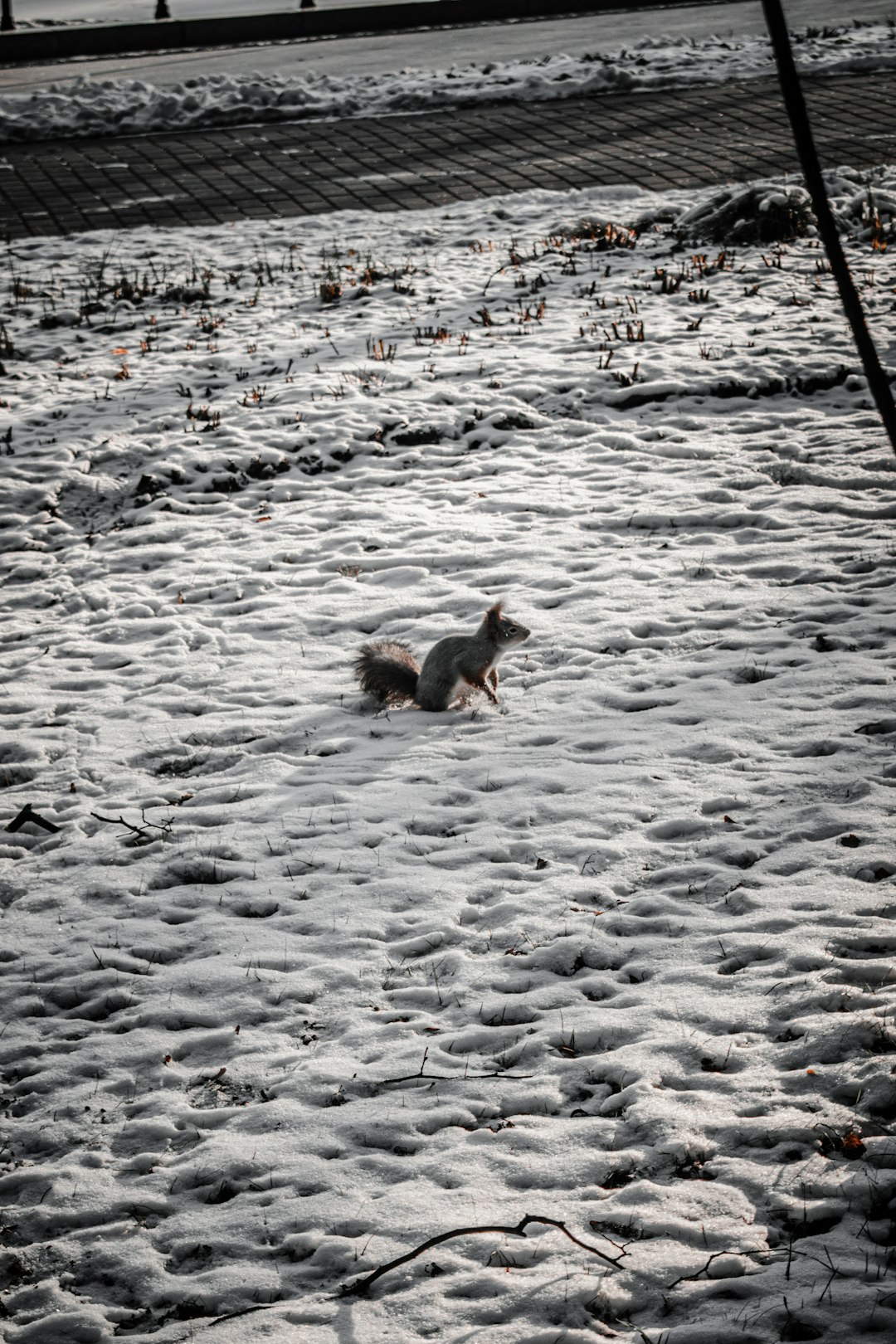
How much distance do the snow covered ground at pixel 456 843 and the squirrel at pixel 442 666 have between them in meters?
0.14

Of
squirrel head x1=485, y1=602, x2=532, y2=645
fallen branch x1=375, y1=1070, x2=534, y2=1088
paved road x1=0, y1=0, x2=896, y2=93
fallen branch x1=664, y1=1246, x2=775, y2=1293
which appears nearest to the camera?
fallen branch x1=664, y1=1246, x2=775, y2=1293

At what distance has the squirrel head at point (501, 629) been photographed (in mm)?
5191

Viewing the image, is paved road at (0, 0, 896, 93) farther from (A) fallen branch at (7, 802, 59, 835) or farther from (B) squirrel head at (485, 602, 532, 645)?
(A) fallen branch at (7, 802, 59, 835)

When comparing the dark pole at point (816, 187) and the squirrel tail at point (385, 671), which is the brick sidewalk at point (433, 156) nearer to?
the squirrel tail at point (385, 671)

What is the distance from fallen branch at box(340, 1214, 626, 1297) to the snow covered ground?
3 centimetres

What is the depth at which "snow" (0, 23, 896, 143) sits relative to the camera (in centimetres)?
1633

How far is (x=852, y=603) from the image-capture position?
19.0 feet

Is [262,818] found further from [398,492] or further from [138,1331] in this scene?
[398,492]

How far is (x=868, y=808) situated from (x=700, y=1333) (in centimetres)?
227

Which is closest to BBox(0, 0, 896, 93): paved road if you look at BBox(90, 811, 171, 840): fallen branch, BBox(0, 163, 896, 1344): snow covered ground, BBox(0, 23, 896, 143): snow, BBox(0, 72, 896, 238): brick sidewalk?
BBox(0, 23, 896, 143): snow

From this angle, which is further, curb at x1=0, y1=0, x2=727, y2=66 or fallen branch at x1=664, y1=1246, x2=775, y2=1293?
curb at x1=0, y1=0, x2=727, y2=66

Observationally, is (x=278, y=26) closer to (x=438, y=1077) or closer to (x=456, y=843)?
(x=456, y=843)

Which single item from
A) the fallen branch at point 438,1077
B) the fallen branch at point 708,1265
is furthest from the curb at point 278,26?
the fallen branch at point 708,1265

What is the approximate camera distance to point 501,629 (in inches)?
207
